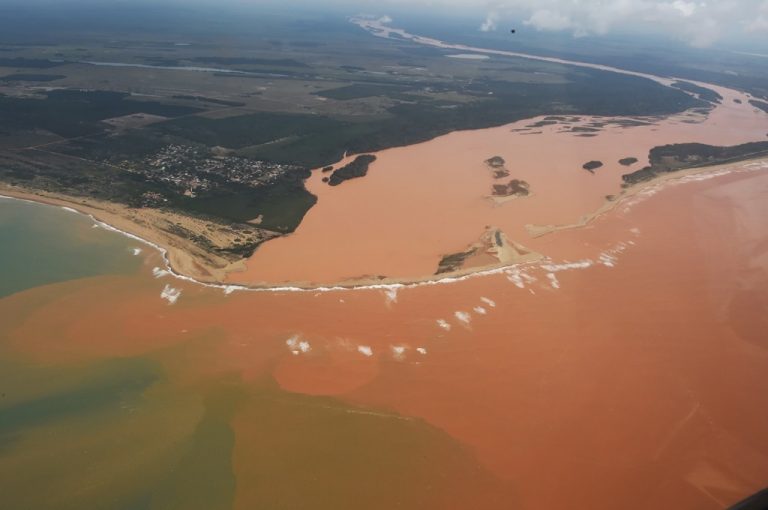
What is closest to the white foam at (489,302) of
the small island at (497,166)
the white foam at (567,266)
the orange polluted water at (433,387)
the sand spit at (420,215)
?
the orange polluted water at (433,387)

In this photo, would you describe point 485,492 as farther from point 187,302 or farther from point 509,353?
point 187,302

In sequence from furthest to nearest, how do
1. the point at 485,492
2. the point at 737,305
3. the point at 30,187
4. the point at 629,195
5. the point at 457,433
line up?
the point at 629,195, the point at 30,187, the point at 737,305, the point at 457,433, the point at 485,492

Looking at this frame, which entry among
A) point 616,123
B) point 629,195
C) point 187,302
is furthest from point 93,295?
point 616,123

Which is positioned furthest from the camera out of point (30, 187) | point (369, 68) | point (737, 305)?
point (369, 68)

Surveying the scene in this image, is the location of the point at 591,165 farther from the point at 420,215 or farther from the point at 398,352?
the point at 398,352

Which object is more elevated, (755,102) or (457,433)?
(755,102)

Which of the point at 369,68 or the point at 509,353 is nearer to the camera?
the point at 509,353

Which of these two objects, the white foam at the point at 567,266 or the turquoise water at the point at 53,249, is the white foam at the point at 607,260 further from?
the turquoise water at the point at 53,249
